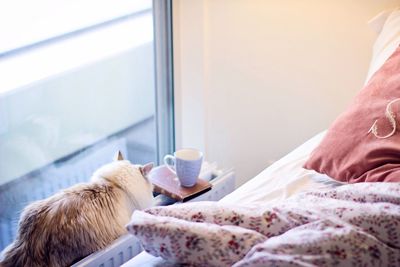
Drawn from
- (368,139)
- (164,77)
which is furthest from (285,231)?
(164,77)

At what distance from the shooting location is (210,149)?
2027 millimetres

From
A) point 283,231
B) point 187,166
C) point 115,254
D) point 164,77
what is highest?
point 283,231

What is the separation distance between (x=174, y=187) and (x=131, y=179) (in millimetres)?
232

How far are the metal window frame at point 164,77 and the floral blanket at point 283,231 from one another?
113 centimetres

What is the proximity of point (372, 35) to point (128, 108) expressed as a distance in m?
0.96

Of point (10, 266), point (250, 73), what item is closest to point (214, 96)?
point (250, 73)

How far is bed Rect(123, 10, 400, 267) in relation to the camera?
70 cm

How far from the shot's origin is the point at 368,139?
3.64ft

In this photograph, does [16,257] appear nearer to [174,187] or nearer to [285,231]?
[174,187]

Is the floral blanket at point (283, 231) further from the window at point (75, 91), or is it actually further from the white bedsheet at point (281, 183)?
the window at point (75, 91)

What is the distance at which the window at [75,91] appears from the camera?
4.50 feet

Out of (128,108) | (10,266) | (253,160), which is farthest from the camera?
(253,160)

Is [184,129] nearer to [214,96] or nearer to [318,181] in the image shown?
[214,96]

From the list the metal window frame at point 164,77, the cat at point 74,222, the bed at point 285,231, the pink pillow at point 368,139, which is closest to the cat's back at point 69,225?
the cat at point 74,222
